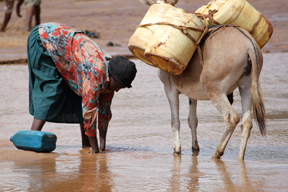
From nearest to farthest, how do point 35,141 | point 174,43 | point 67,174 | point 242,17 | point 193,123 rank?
point 67,174 → point 174,43 → point 35,141 → point 242,17 → point 193,123

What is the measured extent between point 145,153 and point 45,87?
1.40 m

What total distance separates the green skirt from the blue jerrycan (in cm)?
31

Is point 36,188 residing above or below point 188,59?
below

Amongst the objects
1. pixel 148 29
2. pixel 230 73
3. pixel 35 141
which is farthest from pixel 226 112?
pixel 35 141

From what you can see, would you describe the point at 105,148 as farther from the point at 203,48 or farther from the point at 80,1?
the point at 80,1

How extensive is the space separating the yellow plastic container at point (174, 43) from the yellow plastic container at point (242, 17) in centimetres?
37

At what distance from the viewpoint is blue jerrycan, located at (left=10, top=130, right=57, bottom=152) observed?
15.5ft

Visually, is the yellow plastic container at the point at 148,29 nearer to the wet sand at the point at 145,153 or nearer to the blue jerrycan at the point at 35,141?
the wet sand at the point at 145,153

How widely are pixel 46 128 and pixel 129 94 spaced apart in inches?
107

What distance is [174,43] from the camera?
4.57m

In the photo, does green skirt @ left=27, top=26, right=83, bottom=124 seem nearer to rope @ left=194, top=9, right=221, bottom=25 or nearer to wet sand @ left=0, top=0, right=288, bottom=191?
wet sand @ left=0, top=0, right=288, bottom=191

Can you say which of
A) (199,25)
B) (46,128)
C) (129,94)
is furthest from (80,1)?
(199,25)

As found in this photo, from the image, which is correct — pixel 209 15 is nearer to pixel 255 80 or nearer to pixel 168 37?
pixel 168 37

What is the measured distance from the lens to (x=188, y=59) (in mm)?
4730
